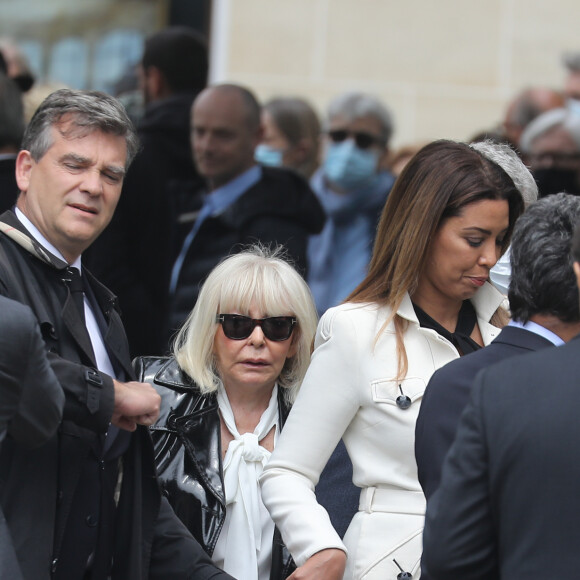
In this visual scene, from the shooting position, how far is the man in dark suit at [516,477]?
2.53 meters

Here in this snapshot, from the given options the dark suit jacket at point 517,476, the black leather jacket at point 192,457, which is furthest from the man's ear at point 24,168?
the dark suit jacket at point 517,476

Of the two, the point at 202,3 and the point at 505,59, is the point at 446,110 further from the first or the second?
the point at 202,3

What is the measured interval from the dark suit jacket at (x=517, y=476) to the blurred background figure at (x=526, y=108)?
16.1ft

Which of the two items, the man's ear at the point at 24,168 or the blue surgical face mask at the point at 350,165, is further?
the blue surgical face mask at the point at 350,165

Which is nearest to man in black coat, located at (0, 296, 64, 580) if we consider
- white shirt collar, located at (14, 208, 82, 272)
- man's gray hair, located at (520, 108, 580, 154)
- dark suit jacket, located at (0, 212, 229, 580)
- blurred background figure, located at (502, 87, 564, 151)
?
dark suit jacket, located at (0, 212, 229, 580)

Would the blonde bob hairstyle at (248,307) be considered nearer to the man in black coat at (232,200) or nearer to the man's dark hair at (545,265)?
the man's dark hair at (545,265)

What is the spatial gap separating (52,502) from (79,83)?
20.8ft

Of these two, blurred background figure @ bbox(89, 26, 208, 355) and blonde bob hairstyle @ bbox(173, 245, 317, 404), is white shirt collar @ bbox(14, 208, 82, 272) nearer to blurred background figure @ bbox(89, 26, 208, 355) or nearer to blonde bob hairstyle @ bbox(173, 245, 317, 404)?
blonde bob hairstyle @ bbox(173, 245, 317, 404)

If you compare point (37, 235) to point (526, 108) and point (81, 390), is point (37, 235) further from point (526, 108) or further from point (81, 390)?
point (526, 108)

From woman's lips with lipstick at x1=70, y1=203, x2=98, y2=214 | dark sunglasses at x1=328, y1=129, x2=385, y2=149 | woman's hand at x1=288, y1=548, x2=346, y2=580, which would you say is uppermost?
woman's lips with lipstick at x1=70, y1=203, x2=98, y2=214

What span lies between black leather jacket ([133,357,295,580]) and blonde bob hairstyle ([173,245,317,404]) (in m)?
0.06

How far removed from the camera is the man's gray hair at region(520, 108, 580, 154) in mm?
6691

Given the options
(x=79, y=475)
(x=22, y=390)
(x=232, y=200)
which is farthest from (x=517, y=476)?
(x=232, y=200)

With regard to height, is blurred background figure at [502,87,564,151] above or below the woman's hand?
above
